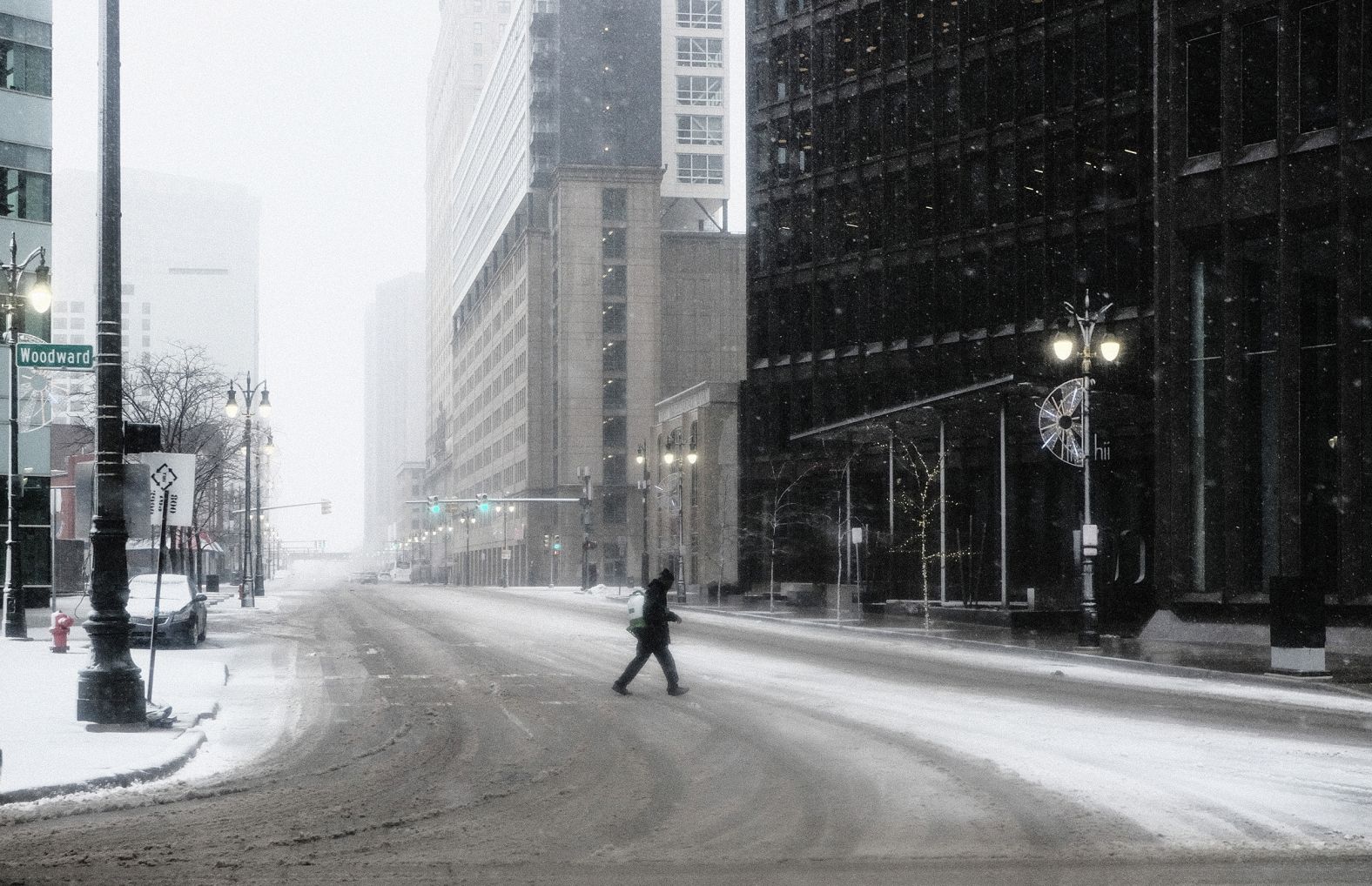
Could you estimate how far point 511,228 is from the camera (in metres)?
143

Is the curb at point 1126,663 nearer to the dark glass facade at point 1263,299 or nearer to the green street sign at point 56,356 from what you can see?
the dark glass facade at point 1263,299

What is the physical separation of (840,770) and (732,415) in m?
81.1

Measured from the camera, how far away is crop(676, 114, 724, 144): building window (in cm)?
13450

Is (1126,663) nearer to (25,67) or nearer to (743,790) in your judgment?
(743,790)

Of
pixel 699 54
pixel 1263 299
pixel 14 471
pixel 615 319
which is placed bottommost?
pixel 14 471

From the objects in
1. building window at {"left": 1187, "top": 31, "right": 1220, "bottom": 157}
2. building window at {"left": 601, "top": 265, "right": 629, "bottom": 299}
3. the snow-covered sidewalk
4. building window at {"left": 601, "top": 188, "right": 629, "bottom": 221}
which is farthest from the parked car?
building window at {"left": 601, "top": 188, "right": 629, "bottom": 221}

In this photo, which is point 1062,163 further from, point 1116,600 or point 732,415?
point 732,415

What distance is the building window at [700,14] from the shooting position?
Result: 136 meters

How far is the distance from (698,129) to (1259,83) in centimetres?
10297

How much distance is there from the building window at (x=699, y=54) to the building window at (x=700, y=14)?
1.75m

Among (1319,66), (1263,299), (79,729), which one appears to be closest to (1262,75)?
(1319,66)

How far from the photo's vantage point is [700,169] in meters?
135

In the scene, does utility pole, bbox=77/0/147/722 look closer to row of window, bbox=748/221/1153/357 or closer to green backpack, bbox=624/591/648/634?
green backpack, bbox=624/591/648/634

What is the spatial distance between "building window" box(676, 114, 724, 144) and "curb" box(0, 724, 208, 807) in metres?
124
